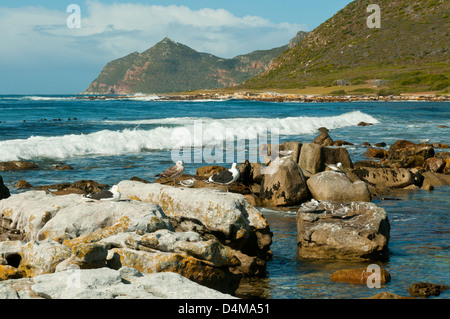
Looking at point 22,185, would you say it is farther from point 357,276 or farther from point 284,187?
point 357,276

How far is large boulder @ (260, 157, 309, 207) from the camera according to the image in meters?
14.8

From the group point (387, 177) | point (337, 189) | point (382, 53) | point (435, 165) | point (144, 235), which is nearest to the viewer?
point (144, 235)

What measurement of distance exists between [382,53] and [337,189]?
137m

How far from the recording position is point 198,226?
946 centimetres

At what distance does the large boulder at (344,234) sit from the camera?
994cm

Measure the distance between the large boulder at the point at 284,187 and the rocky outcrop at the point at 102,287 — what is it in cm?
860

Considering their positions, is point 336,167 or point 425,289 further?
point 336,167

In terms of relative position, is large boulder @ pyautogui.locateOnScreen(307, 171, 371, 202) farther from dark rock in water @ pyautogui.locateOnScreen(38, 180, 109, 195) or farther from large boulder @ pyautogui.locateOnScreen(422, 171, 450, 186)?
dark rock in water @ pyautogui.locateOnScreen(38, 180, 109, 195)

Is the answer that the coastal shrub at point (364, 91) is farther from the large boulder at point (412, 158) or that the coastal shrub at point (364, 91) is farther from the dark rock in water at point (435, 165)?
the dark rock in water at point (435, 165)

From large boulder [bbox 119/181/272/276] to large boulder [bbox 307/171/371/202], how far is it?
4.96 m

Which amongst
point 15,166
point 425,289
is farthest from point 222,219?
point 15,166

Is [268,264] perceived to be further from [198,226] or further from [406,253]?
[406,253]

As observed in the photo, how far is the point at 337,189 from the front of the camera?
1431 cm

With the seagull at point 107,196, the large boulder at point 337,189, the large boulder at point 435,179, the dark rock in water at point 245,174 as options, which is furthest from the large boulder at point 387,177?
the seagull at point 107,196
